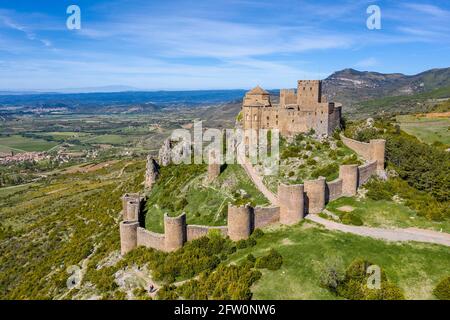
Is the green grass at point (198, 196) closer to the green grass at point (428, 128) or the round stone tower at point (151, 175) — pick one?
the round stone tower at point (151, 175)

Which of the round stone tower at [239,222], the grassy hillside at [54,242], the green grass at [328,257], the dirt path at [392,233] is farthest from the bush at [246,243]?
the grassy hillside at [54,242]

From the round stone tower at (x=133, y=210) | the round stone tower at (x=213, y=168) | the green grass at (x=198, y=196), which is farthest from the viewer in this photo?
the round stone tower at (x=213, y=168)

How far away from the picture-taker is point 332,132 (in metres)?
52.6

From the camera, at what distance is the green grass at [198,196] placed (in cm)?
4225

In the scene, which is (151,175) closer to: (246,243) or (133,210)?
(133,210)

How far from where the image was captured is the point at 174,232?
34.9 metres

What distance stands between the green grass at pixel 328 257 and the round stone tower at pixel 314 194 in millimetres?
3530

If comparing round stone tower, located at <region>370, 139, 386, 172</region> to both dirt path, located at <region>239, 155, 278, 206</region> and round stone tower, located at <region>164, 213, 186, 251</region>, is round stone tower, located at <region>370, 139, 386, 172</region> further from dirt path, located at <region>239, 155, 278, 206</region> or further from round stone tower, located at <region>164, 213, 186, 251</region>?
round stone tower, located at <region>164, 213, 186, 251</region>

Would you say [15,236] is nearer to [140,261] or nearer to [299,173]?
[140,261]

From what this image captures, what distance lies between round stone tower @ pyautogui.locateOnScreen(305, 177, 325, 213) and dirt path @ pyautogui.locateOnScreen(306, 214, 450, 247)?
2.48 meters
